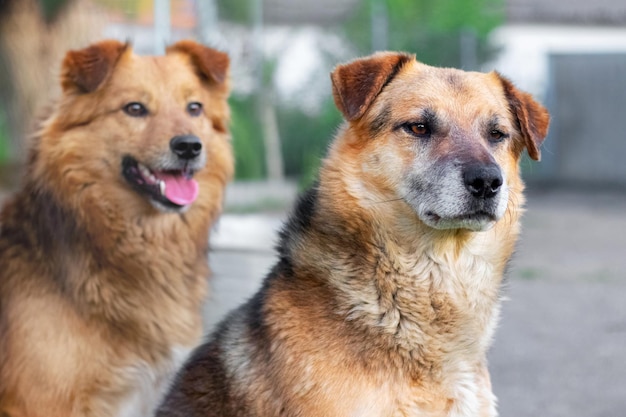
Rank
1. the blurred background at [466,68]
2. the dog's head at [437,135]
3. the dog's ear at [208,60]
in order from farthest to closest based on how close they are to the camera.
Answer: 1. the blurred background at [466,68]
2. the dog's ear at [208,60]
3. the dog's head at [437,135]

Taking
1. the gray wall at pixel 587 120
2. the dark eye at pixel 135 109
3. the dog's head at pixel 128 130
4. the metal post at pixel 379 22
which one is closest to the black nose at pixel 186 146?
the dog's head at pixel 128 130

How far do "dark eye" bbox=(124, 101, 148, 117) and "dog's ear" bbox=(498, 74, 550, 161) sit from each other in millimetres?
2102

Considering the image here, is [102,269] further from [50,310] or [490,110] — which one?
[490,110]

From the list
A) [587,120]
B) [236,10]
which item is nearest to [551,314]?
[236,10]

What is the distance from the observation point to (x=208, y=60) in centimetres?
552

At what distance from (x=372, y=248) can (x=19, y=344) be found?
6.69 ft

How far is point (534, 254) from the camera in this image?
39.2 ft

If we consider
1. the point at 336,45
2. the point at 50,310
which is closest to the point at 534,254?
the point at 336,45

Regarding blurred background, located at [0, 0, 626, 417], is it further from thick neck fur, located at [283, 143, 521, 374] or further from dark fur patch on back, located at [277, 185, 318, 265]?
thick neck fur, located at [283, 143, 521, 374]

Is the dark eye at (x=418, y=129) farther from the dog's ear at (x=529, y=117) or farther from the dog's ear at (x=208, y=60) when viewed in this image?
the dog's ear at (x=208, y=60)

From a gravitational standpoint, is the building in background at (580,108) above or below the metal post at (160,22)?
below

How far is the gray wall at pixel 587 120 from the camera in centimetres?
1862

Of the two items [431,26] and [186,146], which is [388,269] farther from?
[431,26]

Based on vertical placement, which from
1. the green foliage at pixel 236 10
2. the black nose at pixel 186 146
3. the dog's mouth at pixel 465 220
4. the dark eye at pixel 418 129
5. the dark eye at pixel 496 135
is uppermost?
the green foliage at pixel 236 10
